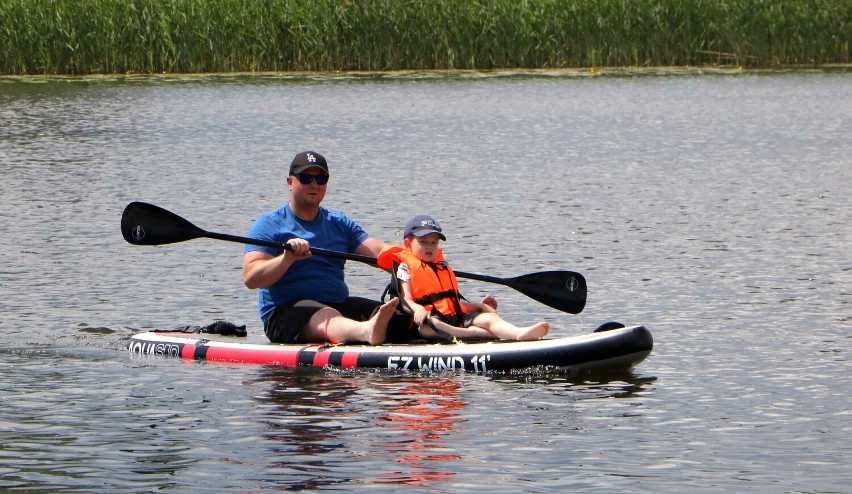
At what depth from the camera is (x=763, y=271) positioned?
40.7 feet

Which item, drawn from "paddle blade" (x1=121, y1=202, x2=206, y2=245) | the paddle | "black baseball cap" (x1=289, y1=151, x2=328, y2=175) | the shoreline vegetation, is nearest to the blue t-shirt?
the paddle

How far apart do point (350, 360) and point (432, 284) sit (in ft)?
2.09

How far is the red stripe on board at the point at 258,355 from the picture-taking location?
8.97 m

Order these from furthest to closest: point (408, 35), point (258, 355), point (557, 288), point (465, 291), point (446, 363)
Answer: point (408, 35) → point (465, 291) → point (557, 288) → point (258, 355) → point (446, 363)

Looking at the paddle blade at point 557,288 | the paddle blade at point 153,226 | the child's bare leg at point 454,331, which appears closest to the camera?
the child's bare leg at point 454,331

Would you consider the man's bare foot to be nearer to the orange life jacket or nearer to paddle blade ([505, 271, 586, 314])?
the orange life jacket

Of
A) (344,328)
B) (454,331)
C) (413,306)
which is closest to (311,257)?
(344,328)

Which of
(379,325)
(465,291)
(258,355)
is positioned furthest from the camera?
(465,291)

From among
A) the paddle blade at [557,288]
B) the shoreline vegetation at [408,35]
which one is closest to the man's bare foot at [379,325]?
the paddle blade at [557,288]

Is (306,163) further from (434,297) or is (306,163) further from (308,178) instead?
(434,297)

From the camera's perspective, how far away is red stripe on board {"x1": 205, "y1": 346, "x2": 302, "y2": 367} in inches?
353

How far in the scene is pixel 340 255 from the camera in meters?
9.19

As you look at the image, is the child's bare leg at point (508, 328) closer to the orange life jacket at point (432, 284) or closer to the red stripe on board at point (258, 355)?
the orange life jacket at point (432, 284)

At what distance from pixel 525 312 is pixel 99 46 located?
2131 centimetres
